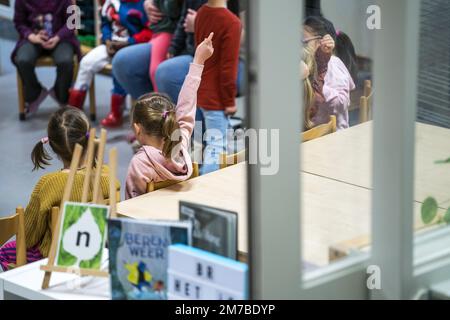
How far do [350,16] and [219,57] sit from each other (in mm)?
1524

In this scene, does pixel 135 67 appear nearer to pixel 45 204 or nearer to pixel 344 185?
pixel 45 204

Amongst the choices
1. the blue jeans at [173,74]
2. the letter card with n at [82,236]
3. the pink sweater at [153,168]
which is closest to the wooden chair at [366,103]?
the letter card with n at [82,236]

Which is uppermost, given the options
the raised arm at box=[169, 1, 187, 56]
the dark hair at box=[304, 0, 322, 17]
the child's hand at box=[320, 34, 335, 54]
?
the dark hair at box=[304, 0, 322, 17]

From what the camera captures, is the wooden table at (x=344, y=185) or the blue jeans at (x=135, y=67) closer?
the wooden table at (x=344, y=185)

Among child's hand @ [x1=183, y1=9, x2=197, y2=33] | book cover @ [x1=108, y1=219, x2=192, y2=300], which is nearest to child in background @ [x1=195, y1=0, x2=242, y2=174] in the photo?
child's hand @ [x1=183, y1=9, x2=197, y2=33]

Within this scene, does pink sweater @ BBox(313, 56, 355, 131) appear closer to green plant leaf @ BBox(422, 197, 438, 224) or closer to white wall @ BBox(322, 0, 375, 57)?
white wall @ BBox(322, 0, 375, 57)

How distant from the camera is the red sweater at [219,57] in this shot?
16.0ft

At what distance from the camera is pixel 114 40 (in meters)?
6.82

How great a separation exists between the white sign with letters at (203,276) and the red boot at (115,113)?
4569 millimetres

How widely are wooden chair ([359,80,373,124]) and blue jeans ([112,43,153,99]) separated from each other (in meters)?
3.37

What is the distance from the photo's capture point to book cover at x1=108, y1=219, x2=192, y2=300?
96.1 inches

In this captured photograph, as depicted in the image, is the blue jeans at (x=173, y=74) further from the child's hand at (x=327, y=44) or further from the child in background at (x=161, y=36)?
the child's hand at (x=327, y=44)

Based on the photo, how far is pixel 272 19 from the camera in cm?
216

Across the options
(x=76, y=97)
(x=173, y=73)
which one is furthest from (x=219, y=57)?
(x=76, y=97)
